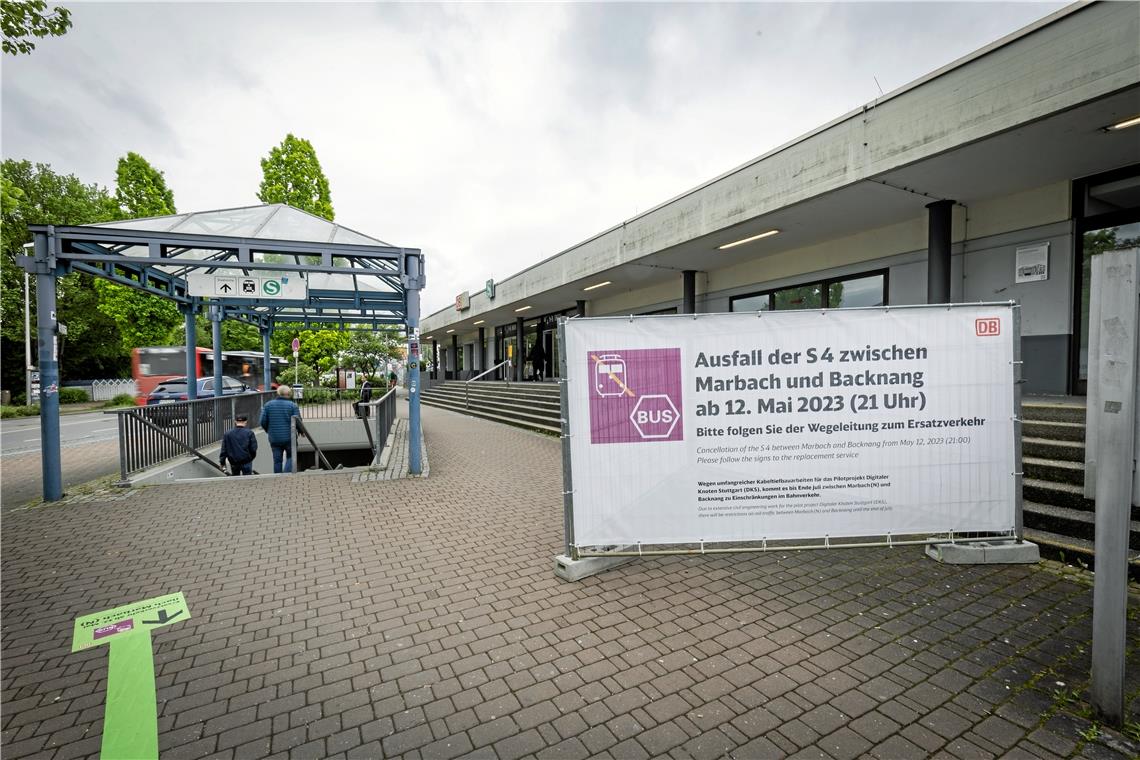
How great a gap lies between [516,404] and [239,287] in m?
8.87

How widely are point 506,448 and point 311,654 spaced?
765cm

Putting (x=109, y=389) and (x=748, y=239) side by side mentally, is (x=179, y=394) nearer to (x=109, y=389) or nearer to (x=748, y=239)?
(x=109, y=389)

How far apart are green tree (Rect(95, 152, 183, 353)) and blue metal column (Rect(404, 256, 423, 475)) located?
24.9m

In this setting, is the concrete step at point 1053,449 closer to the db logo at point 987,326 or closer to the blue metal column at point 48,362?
the db logo at point 987,326

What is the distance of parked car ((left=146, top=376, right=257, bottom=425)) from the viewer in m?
8.95

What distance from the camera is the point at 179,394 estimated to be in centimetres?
2053

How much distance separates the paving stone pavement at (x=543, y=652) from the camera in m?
2.37

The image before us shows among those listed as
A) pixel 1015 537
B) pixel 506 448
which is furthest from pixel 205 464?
pixel 1015 537

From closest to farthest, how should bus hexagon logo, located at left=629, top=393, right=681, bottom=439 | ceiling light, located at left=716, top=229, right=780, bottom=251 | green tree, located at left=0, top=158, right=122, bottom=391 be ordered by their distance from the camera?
bus hexagon logo, located at left=629, top=393, right=681, bottom=439, ceiling light, located at left=716, top=229, right=780, bottom=251, green tree, located at left=0, top=158, right=122, bottom=391

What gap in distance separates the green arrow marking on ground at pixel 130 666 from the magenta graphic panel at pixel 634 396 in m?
3.17

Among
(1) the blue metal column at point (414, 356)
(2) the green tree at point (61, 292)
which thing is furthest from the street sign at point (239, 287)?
(2) the green tree at point (61, 292)

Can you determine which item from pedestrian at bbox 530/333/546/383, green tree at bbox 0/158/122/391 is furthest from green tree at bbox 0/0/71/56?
green tree at bbox 0/158/122/391

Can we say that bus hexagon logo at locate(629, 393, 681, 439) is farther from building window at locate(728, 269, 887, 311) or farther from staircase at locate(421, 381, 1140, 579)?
building window at locate(728, 269, 887, 311)

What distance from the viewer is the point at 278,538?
5273 millimetres
